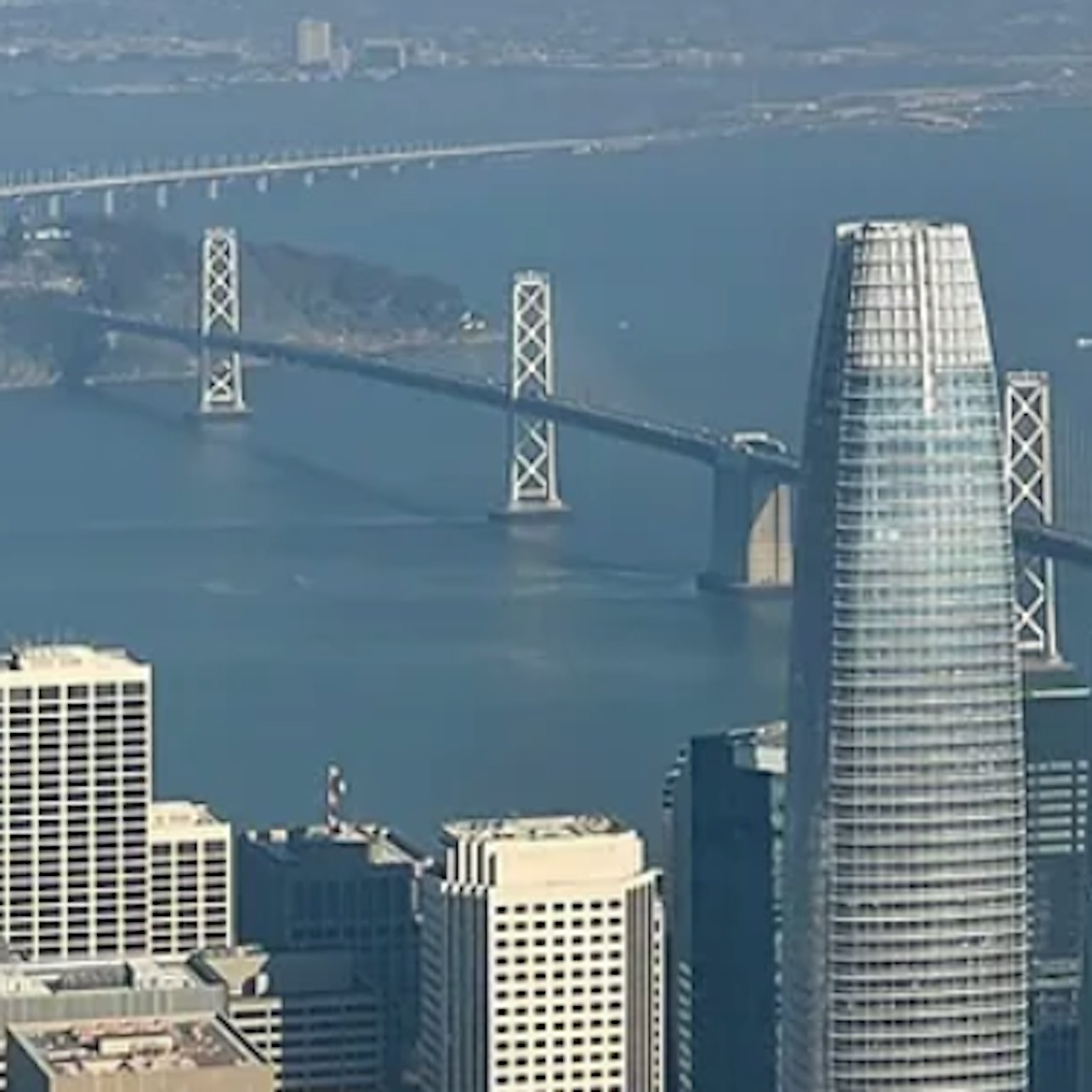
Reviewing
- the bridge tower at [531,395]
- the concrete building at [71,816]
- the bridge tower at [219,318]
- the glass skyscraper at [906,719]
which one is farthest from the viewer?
the bridge tower at [219,318]

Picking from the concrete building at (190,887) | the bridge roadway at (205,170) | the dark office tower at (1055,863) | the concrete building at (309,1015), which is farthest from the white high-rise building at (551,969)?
the bridge roadway at (205,170)

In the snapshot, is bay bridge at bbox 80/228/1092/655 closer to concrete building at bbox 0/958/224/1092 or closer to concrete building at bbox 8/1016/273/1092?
concrete building at bbox 0/958/224/1092

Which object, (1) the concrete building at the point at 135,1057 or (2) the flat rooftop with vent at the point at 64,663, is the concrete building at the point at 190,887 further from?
(1) the concrete building at the point at 135,1057

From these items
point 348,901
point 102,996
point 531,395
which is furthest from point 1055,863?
point 531,395

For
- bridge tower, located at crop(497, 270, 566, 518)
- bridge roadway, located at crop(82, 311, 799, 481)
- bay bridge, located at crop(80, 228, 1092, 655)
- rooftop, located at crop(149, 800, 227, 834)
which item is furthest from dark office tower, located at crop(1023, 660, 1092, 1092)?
bridge tower, located at crop(497, 270, 566, 518)

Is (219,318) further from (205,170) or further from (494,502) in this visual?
(494,502)

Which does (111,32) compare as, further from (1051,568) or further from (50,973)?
(50,973)
